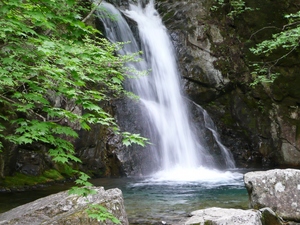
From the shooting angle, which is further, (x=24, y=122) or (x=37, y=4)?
(x=37, y=4)

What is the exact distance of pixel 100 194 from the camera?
461cm

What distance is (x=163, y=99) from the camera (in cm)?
1414

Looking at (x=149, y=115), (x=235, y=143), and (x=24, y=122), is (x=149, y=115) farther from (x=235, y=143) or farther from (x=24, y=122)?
(x=24, y=122)

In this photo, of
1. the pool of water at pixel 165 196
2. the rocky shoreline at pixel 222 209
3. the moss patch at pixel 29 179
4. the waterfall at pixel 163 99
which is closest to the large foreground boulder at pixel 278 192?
the rocky shoreline at pixel 222 209

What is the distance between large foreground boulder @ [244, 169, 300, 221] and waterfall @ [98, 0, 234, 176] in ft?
22.5

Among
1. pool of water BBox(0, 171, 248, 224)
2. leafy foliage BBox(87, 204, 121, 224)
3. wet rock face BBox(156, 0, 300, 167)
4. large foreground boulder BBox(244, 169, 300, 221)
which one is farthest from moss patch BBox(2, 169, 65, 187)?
wet rock face BBox(156, 0, 300, 167)

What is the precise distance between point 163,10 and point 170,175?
9894 mm

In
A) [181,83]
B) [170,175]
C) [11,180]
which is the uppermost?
[181,83]

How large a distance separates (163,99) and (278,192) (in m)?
9.34

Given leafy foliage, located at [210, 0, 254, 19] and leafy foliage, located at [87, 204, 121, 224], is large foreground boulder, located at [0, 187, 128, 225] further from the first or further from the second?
leafy foliage, located at [210, 0, 254, 19]

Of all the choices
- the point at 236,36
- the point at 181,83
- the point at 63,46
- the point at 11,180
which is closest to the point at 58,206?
the point at 63,46

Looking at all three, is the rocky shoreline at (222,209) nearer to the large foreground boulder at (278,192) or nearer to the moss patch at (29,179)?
the large foreground boulder at (278,192)

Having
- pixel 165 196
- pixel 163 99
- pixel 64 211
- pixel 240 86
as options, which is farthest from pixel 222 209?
pixel 240 86

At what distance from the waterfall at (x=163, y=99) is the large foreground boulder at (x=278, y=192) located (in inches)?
271
